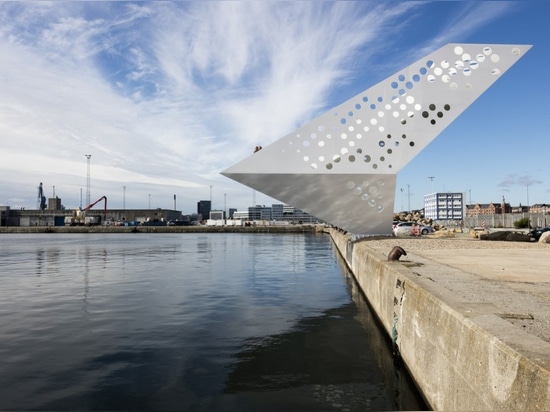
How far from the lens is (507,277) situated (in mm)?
10188

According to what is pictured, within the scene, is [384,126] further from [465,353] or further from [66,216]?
[66,216]

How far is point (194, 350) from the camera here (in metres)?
9.60

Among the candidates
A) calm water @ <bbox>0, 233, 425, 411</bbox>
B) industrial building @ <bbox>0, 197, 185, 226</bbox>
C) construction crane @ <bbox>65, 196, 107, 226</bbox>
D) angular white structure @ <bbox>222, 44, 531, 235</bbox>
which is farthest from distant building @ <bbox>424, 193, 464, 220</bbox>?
calm water @ <bbox>0, 233, 425, 411</bbox>

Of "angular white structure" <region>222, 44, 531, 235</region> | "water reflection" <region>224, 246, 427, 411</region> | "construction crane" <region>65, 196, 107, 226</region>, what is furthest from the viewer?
"construction crane" <region>65, 196, 107, 226</region>

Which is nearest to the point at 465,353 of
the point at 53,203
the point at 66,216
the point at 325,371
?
the point at 325,371

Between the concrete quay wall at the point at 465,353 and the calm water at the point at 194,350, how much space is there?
96cm

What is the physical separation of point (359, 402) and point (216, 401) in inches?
92.6

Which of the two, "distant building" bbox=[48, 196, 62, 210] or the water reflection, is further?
"distant building" bbox=[48, 196, 62, 210]

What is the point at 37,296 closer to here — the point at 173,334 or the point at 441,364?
the point at 173,334

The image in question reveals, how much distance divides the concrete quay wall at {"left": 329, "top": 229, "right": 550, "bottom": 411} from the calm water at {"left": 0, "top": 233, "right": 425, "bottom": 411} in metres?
0.96

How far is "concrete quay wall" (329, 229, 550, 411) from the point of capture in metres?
3.71

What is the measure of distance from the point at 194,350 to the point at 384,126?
14.8m

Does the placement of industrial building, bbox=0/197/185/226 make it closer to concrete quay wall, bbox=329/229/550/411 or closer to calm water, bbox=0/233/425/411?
calm water, bbox=0/233/425/411

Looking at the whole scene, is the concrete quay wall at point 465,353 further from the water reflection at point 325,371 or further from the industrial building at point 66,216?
the industrial building at point 66,216
